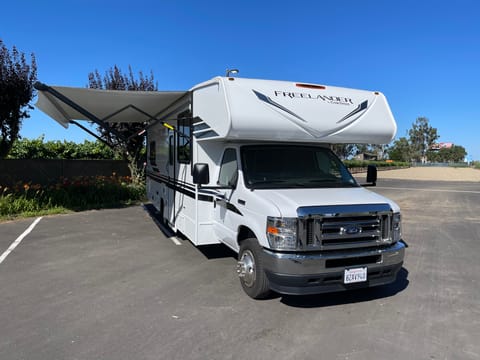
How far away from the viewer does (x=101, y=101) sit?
24.4ft

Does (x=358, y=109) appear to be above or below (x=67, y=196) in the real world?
above

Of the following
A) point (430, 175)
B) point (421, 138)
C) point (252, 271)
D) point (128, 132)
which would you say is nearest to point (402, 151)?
point (421, 138)

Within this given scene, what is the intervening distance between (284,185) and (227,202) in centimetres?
90

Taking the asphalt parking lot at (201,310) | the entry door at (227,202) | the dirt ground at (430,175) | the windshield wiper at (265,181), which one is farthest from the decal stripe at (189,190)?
the dirt ground at (430,175)

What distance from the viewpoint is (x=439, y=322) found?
422 cm

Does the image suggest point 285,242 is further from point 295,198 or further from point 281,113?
point 281,113

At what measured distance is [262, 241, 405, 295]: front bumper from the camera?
412 cm

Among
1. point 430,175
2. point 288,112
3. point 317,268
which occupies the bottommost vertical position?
point 430,175

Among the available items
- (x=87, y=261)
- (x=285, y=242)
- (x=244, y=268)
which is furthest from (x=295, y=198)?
(x=87, y=261)

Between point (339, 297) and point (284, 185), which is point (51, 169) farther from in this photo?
point (339, 297)

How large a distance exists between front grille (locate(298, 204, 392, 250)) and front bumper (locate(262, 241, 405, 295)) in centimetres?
11

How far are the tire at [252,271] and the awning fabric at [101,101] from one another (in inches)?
122

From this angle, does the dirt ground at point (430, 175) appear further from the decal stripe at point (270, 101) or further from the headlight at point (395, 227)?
the decal stripe at point (270, 101)

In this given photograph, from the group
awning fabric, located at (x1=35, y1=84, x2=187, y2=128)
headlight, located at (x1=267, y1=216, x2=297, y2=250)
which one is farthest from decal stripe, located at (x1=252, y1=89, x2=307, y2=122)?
awning fabric, located at (x1=35, y1=84, x2=187, y2=128)
